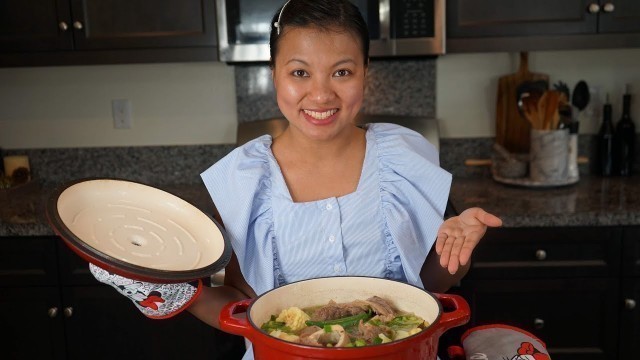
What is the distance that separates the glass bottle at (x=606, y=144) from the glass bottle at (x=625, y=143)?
0.02 m

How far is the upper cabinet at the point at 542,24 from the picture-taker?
83.0 inches

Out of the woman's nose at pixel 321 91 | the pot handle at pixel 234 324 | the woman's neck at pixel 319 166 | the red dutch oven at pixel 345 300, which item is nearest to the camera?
the red dutch oven at pixel 345 300

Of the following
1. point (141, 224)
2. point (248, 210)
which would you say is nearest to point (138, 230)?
point (141, 224)

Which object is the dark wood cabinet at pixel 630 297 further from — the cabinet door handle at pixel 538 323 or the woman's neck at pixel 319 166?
the woman's neck at pixel 319 166

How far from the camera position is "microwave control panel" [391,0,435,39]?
2.08 meters

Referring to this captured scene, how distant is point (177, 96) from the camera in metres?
2.54

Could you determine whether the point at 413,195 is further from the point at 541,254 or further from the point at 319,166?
the point at 541,254

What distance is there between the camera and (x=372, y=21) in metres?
2.09

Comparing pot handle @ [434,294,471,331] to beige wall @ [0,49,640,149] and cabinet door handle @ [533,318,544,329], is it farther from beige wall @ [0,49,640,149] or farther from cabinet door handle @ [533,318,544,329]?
beige wall @ [0,49,640,149]

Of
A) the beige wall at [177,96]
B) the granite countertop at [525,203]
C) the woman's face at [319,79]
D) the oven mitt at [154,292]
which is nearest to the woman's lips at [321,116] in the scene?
the woman's face at [319,79]

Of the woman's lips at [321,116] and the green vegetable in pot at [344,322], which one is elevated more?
the woman's lips at [321,116]

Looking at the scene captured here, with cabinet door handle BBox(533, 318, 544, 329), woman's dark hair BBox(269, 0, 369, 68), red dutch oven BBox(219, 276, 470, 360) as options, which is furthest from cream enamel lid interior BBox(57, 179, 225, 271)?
cabinet door handle BBox(533, 318, 544, 329)

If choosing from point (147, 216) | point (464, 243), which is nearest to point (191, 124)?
point (147, 216)

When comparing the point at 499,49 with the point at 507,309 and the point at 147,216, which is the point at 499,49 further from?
the point at 147,216
